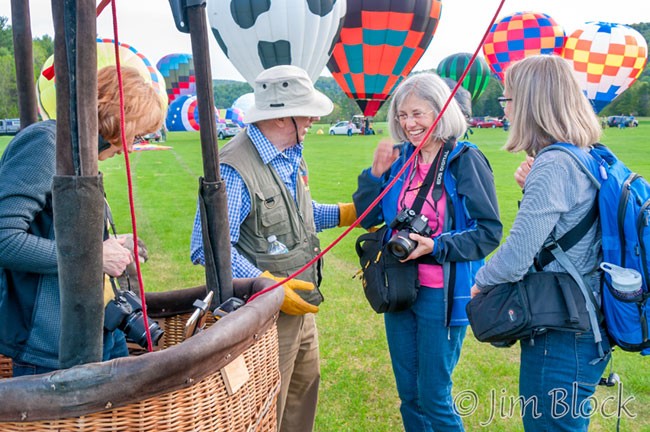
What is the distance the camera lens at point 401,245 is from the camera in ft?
7.04

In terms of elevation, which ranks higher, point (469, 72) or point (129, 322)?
point (469, 72)

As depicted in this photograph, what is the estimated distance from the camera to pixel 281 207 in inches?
85.9

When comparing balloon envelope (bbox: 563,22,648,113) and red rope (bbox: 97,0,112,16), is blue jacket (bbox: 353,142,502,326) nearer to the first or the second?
red rope (bbox: 97,0,112,16)

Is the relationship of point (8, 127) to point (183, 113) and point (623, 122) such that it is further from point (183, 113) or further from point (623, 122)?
point (623, 122)

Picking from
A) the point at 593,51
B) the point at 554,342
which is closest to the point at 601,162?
the point at 554,342

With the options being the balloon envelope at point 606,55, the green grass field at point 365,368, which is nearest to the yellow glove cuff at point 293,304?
the green grass field at point 365,368

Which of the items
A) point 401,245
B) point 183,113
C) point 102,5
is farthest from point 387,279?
point 183,113

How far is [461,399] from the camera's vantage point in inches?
125

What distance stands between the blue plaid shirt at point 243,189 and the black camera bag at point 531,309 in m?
0.77

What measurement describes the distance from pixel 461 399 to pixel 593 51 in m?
17.3

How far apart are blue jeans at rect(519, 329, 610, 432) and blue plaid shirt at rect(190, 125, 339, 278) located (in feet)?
3.15

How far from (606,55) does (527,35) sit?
2.39 metres

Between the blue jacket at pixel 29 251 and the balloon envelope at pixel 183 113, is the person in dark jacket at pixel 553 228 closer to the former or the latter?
the blue jacket at pixel 29 251

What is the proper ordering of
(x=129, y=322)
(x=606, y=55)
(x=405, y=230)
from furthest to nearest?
(x=606, y=55) → (x=405, y=230) → (x=129, y=322)
